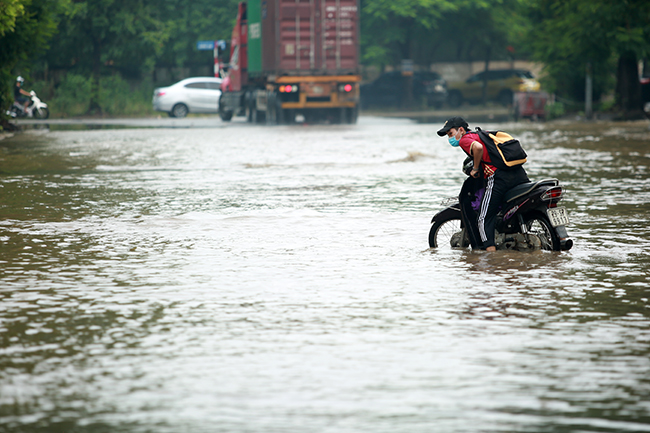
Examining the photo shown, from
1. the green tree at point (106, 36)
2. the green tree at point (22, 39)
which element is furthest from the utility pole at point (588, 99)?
the green tree at point (106, 36)

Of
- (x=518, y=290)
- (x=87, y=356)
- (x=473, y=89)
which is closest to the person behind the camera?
(x=87, y=356)

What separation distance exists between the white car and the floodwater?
97.7ft

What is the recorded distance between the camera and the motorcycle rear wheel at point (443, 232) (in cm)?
1063

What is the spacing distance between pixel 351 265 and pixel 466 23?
48543 millimetres

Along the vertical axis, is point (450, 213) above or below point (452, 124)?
below

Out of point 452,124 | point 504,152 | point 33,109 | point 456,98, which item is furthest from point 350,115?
point 504,152

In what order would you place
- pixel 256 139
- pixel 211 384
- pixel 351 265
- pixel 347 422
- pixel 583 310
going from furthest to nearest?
pixel 256 139, pixel 351 265, pixel 583 310, pixel 211 384, pixel 347 422

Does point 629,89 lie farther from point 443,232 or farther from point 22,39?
point 443,232

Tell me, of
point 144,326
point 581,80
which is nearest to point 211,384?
point 144,326

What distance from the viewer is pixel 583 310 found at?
7.67 meters

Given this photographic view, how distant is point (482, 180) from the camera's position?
1030 centimetres

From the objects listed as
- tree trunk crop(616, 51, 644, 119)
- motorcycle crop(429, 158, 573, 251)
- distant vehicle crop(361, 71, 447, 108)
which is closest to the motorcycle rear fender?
motorcycle crop(429, 158, 573, 251)

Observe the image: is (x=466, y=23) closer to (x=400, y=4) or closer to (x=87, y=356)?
(x=400, y=4)

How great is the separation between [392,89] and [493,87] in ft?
16.6
